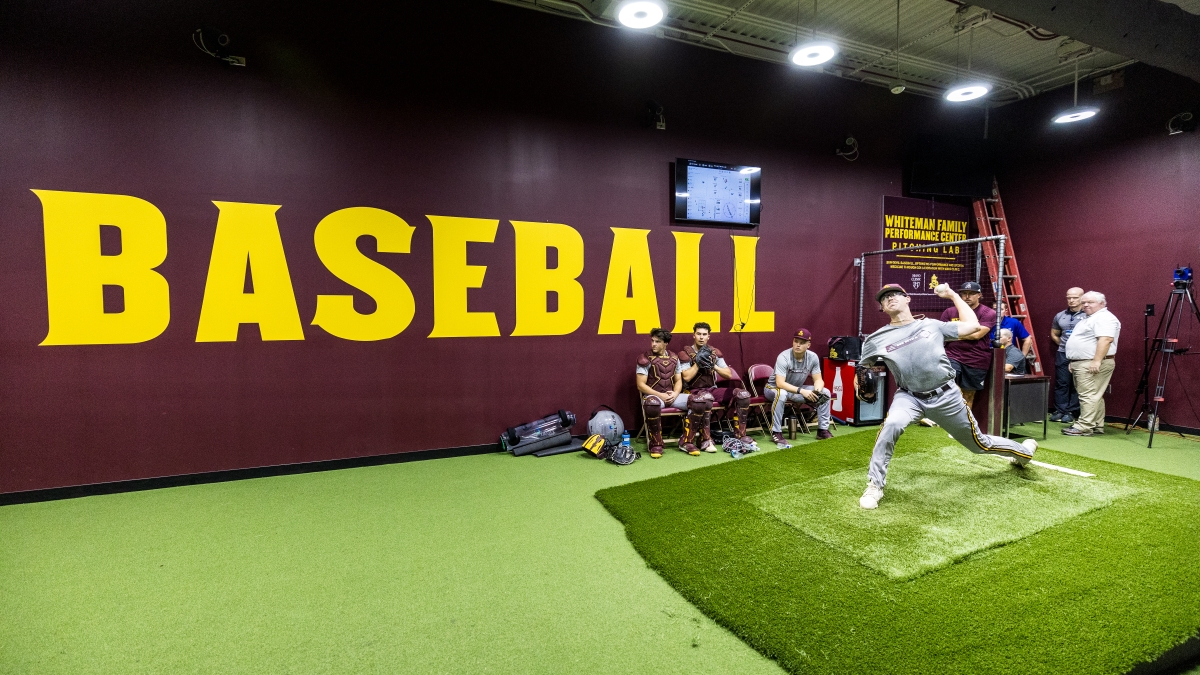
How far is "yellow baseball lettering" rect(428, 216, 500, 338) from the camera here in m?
4.98

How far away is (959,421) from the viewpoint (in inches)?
152

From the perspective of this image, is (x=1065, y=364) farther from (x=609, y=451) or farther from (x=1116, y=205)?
(x=609, y=451)

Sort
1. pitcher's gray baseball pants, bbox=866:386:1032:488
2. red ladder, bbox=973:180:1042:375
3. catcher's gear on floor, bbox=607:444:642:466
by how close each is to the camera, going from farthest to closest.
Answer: red ladder, bbox=973:180:1042:375
catcher's gear on floor, bbox=607:444:642:466
pitcher's gray baseball pants, bbox=866:386:1032:488

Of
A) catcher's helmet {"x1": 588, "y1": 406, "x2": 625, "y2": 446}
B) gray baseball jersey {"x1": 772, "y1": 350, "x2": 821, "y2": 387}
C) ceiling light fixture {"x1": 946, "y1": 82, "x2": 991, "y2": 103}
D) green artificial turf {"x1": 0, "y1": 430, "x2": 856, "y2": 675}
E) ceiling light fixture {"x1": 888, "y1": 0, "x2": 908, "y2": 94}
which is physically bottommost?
green artificial turf {"x1": 0, "y1": 430, "x2": 856, "y2": 675}

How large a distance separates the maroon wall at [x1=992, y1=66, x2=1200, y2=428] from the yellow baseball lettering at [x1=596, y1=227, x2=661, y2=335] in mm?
5480

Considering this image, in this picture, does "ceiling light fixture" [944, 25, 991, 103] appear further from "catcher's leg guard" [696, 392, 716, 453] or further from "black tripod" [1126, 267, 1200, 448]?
"catcher's leg guard" [696, 392, 716, 453]

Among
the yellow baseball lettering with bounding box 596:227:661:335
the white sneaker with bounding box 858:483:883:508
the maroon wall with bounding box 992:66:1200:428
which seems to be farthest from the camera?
the maroon wall with bounding box 992:66:1200:428

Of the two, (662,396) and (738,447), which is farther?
(662,396)

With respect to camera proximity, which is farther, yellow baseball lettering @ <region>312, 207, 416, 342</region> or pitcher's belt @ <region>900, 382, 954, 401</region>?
yellow baseball lettering @ <region>312, 207, 416, 342</region>

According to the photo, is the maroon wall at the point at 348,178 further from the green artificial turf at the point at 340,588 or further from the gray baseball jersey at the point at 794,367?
the green artificial turf at the point at 340,588

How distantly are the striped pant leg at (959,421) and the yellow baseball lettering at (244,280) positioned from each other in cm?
501

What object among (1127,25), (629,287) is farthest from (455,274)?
(1127,25)

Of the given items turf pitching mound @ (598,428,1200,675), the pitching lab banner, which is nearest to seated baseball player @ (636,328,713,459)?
turf pitching mound @ (598,428,1200,675)

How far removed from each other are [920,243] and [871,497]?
4.89 metres
